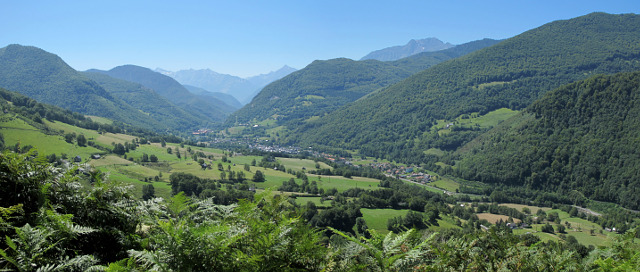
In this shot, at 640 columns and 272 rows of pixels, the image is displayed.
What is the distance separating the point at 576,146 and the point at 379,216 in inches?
4260

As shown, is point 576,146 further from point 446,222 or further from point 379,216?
point 379,216

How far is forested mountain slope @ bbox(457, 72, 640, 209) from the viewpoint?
355ft

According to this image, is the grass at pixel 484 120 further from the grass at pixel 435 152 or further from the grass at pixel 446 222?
the grass at pixel 446 222

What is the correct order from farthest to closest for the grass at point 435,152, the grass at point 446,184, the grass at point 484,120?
the grass at point 484,120 → the grass at point 435,152 → the grass at point 446,184

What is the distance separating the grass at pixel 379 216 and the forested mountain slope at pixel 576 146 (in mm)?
74148

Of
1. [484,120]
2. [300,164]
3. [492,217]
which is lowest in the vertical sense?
[492,217]

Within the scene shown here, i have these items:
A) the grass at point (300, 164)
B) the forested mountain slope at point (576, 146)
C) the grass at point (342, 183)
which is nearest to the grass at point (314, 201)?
the grass at point (342, 183)

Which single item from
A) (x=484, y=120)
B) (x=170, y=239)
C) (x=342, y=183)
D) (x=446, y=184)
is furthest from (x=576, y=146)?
(x=170, y=239)

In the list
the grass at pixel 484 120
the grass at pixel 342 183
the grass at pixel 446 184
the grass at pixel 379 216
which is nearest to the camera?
the grass at pixel 379 216

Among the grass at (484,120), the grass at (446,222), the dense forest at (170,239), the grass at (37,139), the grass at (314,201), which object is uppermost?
the dense forest at (170,239)

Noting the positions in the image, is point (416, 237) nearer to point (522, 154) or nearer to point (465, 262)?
point (465, 262)

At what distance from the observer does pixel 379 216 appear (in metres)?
66.4

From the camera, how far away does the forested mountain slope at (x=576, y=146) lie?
108125 mm

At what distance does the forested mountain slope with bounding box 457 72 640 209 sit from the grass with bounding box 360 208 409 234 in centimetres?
7415
